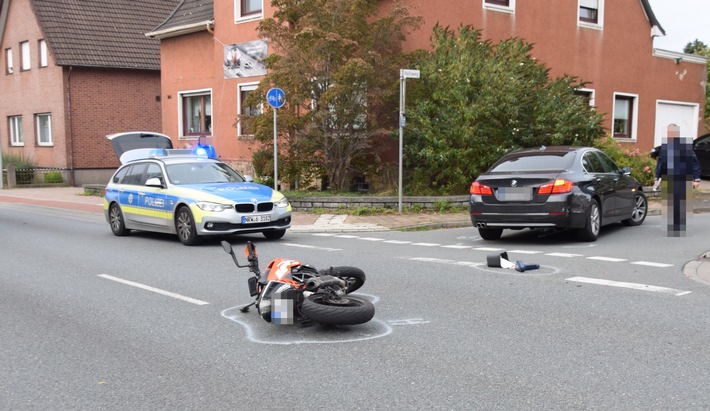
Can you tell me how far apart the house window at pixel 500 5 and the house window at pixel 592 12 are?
3.35 meters

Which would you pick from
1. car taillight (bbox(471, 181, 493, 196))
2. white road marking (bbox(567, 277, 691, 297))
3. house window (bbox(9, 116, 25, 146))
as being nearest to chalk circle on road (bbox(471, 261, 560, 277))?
white road marking (bbox(567, 277, 691, 297))

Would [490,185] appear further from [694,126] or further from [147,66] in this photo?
[147,66]

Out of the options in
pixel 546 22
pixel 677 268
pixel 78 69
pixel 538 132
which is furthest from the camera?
pixel 78 69

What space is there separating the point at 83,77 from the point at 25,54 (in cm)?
504

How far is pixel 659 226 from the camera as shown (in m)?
13.4

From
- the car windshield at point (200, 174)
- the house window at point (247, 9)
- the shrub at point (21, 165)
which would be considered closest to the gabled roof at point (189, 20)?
the house window at point (247, 9)

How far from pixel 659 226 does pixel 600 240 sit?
2.57m

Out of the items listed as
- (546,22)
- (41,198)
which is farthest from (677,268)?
(41,198)

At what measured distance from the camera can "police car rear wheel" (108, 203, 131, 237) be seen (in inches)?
531

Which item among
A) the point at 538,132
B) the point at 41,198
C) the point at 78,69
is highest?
the point at 78,69

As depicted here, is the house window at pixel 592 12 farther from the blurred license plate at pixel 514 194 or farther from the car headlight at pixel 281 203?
the car headlight at pixel 281 203

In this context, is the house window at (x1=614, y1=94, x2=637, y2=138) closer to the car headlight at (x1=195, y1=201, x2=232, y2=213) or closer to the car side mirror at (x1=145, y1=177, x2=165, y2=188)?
the car headlight at (x1=195, y1=201, x2=232, y2=213)

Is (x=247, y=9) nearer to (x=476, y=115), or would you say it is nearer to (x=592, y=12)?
(x=476, y=115)

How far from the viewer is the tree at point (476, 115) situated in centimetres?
1616
